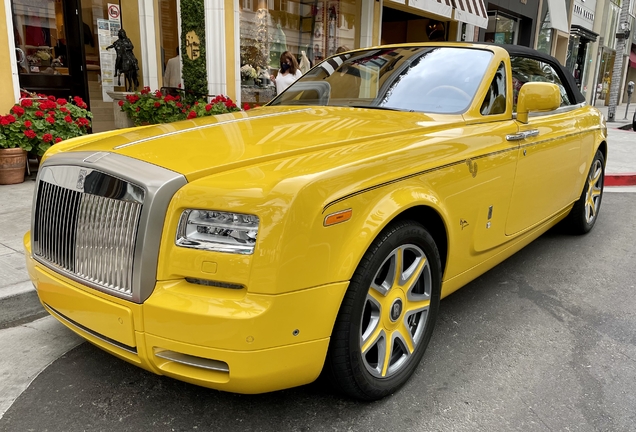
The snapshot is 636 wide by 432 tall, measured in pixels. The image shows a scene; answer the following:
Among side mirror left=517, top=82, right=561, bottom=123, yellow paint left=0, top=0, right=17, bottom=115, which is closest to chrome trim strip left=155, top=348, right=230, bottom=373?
side mirror left=517, top=82, right=561, bottom=123

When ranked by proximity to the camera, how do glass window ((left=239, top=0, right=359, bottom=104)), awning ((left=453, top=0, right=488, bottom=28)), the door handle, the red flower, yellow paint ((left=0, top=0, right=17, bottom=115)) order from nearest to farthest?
the door handle → the red flower → yellow paint ((left=0, top=0, right=17, bottom=115)) → glass window ((left=239, top=0, right=359, bottom=104)) → awning ((left=453, top=0, right=488, bottom=28))

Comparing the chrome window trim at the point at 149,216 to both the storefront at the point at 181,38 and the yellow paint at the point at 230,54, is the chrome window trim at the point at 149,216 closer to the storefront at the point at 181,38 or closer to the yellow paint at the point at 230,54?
the storefront at the point at 181,38

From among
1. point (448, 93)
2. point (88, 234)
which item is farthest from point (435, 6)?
point (88, 234)

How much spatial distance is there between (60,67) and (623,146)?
11501mm

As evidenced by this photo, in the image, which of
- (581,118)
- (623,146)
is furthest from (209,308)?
(623,146)

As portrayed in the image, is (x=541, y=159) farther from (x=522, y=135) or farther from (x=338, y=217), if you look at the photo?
(x=338, y=217)

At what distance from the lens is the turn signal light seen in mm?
1975

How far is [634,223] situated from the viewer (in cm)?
572

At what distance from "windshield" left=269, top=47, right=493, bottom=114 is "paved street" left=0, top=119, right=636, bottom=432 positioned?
1.38 meters

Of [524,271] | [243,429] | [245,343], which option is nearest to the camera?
[245,343]

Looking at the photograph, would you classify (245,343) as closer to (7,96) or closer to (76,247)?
(76,247)

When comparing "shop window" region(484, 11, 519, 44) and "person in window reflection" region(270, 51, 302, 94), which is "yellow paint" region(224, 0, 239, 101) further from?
"shop window" region(484, 11, 519, 44)

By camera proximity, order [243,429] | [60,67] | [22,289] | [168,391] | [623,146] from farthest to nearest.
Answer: [623,146], [60,67], [22,289], [168,391], [243,429]

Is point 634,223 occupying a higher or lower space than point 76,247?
lower
